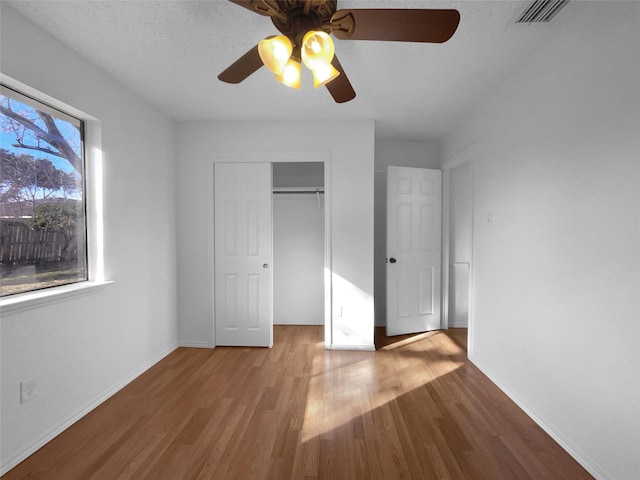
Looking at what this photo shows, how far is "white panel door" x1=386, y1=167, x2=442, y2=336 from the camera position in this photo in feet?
12.9

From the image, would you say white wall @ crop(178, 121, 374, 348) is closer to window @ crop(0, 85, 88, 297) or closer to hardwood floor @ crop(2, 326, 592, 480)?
hardwood floor @ crop(2, 326, 592, 480)

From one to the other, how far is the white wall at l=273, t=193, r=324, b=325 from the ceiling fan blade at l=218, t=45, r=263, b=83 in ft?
8.42

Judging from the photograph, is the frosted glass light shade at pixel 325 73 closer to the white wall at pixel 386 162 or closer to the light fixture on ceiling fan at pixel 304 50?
the light fixture on ceiling fan at pixel 304 50

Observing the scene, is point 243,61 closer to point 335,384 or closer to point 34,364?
point 34,364

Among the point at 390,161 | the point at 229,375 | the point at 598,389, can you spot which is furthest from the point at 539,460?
→ the point at 390,161

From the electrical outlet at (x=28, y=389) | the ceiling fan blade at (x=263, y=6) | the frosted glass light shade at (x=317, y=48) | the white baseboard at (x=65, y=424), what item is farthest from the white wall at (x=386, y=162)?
the electrical outlet at (x=28, y=389)

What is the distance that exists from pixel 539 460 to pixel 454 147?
2997 millimetres

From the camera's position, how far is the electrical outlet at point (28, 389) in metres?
1.81

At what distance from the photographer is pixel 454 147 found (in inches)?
147

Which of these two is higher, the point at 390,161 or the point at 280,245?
the point at 390,161

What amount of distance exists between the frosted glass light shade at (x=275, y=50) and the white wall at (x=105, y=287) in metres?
1.49

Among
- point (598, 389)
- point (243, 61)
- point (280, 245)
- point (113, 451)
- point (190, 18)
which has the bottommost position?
point (113, 451)

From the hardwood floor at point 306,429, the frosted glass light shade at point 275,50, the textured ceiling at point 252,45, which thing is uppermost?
the textured ceiling at point 252,45

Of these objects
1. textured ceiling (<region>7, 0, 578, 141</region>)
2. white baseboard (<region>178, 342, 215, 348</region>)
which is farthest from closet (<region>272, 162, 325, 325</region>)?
textured ceiling (<region>7, 0, 578, 141</region>)
